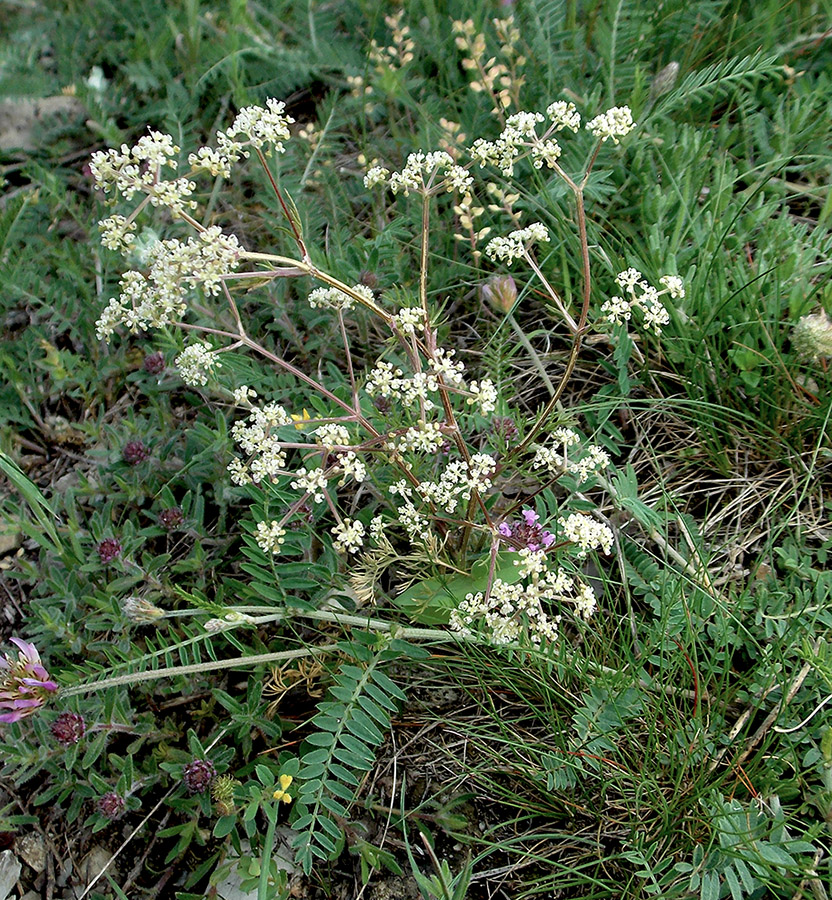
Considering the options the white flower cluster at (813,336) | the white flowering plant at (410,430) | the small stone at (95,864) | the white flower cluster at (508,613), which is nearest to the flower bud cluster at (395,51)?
the white flowering plant at (410,430)

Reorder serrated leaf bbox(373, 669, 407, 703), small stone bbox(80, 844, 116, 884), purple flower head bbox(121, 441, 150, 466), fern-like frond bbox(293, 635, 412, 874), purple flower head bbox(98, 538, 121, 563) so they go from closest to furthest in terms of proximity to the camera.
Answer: fern-like frond bbox(293, 635, 412, 874), serrated leaf bbox(373, 669, 407, 703), small stone bbox(80, 844, 116, 884), purple flower head bbox(98, 538, 121, 563), purple flower head bbox(121, 441, 150, 466)

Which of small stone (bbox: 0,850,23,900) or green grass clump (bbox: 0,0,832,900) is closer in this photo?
green grass clump (bbox: 0,0,832,900)

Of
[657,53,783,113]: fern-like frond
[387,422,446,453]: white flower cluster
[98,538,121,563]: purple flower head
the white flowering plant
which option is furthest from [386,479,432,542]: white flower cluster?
[657,53,783,113]: fern-like frond

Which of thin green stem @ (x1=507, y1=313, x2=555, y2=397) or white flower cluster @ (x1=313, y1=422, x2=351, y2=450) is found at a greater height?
white flower cluster @ (x1=313, y1=422, x2=351, y2=450)

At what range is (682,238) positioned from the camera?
2570 millimetres

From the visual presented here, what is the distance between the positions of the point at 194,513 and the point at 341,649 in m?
0.67

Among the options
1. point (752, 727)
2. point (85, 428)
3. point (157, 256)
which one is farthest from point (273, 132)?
point (752, 727)

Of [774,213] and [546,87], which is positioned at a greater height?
[546,87]

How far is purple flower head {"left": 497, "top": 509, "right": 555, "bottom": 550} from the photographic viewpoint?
2023 mm

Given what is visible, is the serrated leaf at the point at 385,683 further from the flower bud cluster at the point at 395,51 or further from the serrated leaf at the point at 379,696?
the flower bud cluster at the point at 395,51

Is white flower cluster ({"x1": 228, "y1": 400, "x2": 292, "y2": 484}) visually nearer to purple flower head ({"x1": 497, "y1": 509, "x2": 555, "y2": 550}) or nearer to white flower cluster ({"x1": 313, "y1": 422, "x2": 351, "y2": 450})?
white flower cluster ({"x1": 313, "y1": 422, "x2": 351, "y2": 450})

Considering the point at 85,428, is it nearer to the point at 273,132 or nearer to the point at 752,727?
the point at 273,132

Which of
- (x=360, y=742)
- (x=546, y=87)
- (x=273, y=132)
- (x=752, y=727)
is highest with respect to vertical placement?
(x=273, y=132)

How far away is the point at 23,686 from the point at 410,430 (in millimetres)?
1134
